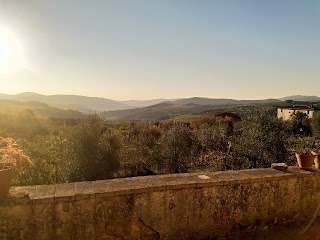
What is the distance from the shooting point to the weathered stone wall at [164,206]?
371 centimetres

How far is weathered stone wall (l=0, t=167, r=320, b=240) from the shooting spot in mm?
3707

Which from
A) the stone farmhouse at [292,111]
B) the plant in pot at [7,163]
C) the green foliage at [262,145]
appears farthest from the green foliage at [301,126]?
the plant in pot at [7,163]

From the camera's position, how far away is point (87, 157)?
45.2 feet

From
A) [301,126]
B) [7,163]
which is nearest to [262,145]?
[7,163]

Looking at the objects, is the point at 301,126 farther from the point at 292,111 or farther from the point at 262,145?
the point at 262,145

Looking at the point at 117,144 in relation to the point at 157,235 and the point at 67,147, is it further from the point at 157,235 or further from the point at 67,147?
the point at 157,235

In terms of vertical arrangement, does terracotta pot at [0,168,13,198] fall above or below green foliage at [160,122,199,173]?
above

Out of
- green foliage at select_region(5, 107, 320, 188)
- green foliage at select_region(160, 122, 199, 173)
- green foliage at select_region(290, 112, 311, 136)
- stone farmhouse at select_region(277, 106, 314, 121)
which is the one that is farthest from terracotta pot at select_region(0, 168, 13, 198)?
stone farmhouse at select_region(277, 106, 314, 121)

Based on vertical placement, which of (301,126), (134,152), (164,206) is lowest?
(301,126)

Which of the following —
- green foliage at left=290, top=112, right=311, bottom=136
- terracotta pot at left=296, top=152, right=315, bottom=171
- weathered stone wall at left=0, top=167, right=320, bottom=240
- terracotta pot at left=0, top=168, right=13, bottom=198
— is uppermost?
terracotta pot at left=0, top=168, right=13, bottom=198

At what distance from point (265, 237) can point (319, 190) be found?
168cm

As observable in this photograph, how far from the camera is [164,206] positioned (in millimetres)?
4348

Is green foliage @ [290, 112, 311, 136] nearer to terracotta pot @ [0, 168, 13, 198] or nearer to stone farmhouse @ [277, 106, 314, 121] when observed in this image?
stone farmhouse @ [277, 106, 314, 121]

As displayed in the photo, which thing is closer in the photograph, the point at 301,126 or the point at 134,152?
the point at 134,152
